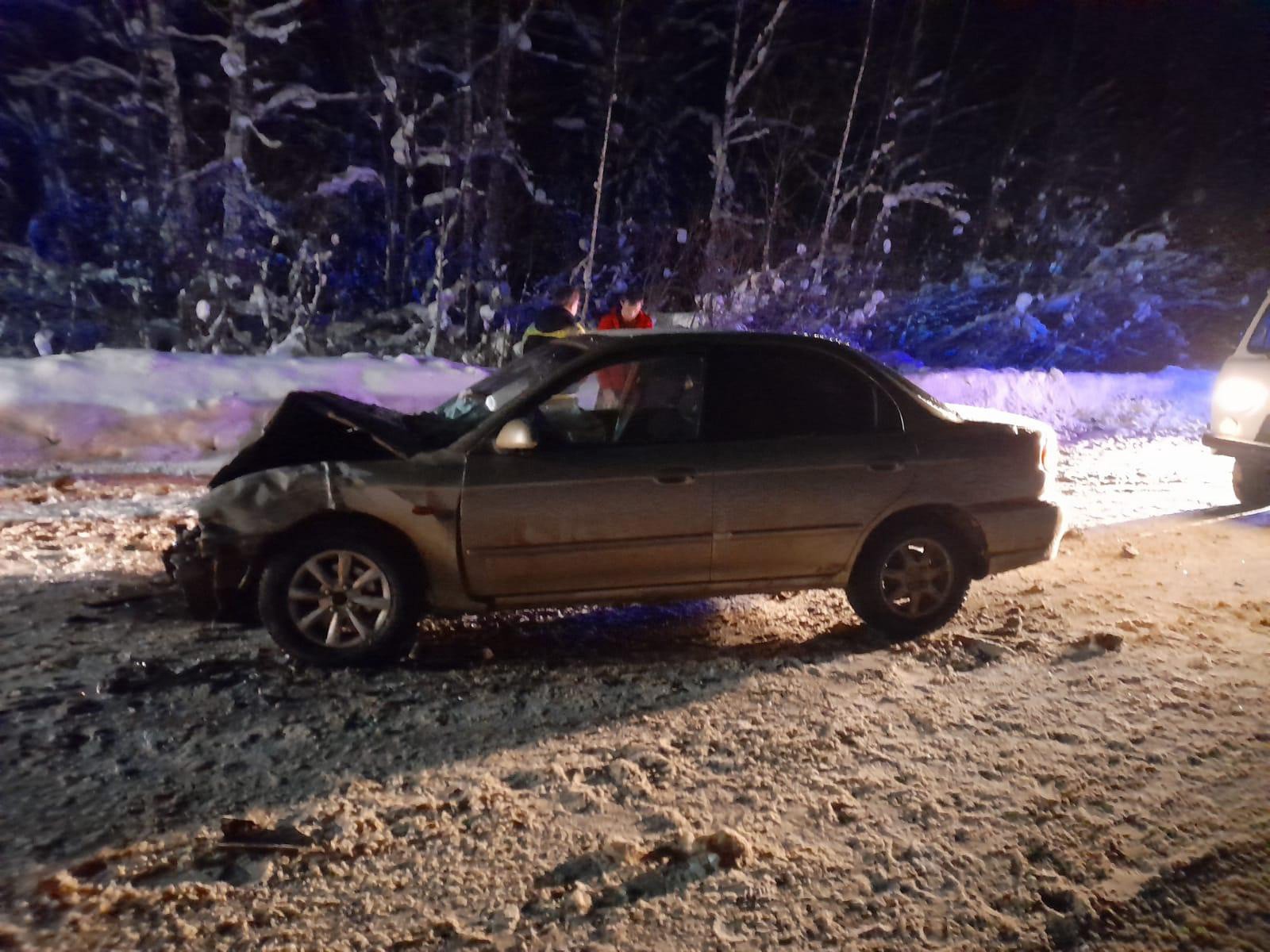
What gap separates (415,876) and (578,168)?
1885 cm

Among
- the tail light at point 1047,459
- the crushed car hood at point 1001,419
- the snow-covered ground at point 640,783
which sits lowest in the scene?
the snow-covered ground at point 640,783

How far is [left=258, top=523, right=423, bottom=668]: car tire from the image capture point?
4.14 meters

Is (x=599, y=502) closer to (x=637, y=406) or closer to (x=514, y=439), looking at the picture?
(x=514, y=439)

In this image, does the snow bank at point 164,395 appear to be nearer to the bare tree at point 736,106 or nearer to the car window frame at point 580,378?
the car window frame at point 580,378

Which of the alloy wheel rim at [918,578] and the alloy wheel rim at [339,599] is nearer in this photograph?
the alloy wheel rim at [339,599]

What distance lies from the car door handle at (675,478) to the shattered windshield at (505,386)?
2.29ft

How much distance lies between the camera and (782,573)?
182 inches

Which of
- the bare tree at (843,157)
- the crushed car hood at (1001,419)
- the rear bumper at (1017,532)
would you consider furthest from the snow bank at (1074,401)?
the rear bumper at (1017,532)

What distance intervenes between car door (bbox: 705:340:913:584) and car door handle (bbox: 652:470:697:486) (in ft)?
0.43

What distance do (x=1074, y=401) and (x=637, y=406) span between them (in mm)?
11983

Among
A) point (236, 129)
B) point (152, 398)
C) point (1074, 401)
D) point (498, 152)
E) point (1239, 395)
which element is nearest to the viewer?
point (1239, 395)

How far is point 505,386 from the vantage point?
4.79m

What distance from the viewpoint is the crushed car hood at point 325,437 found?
439cm

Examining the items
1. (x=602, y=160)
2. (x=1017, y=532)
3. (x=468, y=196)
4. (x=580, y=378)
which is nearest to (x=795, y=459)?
(x=580, y=378)
